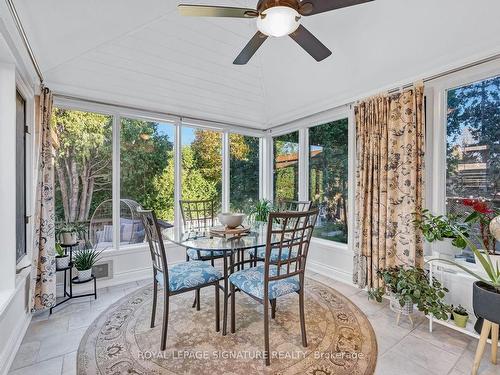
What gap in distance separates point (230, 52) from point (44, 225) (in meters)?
2.74

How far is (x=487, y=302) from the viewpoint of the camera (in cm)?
161

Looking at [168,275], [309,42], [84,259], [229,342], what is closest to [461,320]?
[229,342]

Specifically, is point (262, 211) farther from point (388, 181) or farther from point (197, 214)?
point (388, 181)

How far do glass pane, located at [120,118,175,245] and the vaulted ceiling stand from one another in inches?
15.1

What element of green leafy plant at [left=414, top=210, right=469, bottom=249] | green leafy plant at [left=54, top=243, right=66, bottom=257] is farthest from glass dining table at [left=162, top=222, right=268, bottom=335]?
green leafy plant at [left=414, top=210, right=469, bottom=249]

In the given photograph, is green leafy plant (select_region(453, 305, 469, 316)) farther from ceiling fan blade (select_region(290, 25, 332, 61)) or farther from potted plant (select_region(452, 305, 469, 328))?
ceiling fan blade (select_region(290, 25, 332, 61))

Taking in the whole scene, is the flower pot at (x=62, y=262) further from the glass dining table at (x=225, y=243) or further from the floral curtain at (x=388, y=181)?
the floral curtain at (x=388, y=181)

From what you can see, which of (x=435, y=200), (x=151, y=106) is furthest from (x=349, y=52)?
(x=151, y=106)

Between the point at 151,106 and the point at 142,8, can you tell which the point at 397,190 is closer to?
the point at 142,8

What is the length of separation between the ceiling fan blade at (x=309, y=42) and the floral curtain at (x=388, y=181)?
119cm

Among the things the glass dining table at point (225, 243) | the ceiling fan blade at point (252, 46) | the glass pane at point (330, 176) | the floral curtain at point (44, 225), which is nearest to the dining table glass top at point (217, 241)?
the glass dining table at point (225, 243)

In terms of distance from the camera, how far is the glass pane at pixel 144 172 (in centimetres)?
346

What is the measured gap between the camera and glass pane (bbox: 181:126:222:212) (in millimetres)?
3979

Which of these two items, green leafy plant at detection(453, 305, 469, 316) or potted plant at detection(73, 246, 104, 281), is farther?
potted plant at detection(73, 246, 104, 281)
